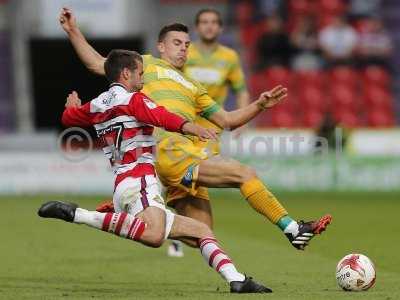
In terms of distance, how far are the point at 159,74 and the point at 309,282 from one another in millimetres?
2091

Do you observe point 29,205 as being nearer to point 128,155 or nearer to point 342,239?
point 342,239

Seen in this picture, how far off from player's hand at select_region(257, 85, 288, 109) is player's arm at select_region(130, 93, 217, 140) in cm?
101

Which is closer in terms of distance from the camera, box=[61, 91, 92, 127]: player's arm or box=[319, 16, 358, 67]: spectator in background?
box=[61, 91, 92, 127]: player's arm

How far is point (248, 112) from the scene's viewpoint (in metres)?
9.14

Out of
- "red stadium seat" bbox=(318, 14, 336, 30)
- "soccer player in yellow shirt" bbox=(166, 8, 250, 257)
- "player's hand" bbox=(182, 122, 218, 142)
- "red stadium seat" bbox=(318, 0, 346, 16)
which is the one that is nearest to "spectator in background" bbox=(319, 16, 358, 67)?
"red stadium seat" bbox=(318, 14, 336, 30)

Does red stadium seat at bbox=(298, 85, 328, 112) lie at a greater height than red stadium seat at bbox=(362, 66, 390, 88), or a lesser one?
lesser

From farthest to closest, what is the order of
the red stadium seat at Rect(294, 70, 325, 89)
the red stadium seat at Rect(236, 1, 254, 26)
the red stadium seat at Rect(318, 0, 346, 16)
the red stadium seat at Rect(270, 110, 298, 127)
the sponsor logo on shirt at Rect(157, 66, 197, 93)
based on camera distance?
the red stadium seat at Rect(318, 0, 346, 16) → the red stadium seat at Rect(236, 1, 254, 26) → the red stadium seat at Rect(294, 70, 325, 89) → the red stadium seat at Rect(270, 110, 298, 127) → the sponsor logo on shirt at Rect(157, 66, 197, 93)

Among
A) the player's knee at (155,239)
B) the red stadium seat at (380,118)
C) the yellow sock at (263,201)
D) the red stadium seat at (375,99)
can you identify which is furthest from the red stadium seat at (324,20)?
the player's knee at (155,239)

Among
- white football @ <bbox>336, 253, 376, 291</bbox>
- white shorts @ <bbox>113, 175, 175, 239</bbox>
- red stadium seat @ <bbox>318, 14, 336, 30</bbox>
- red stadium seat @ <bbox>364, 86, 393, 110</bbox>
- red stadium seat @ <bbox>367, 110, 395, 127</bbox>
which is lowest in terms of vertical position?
red stadium seat @ <bbox>367, 110, 395, 127</bbox>

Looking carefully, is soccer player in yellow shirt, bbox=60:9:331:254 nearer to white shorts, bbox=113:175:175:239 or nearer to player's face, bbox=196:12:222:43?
white shorts, bbox=113:175:175:239

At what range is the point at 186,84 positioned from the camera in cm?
938

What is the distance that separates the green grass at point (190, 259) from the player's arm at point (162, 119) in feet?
3.85

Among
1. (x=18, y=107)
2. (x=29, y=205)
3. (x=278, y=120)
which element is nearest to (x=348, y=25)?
(x=278, y=120)

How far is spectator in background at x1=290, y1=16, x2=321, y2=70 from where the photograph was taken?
24.5 m
